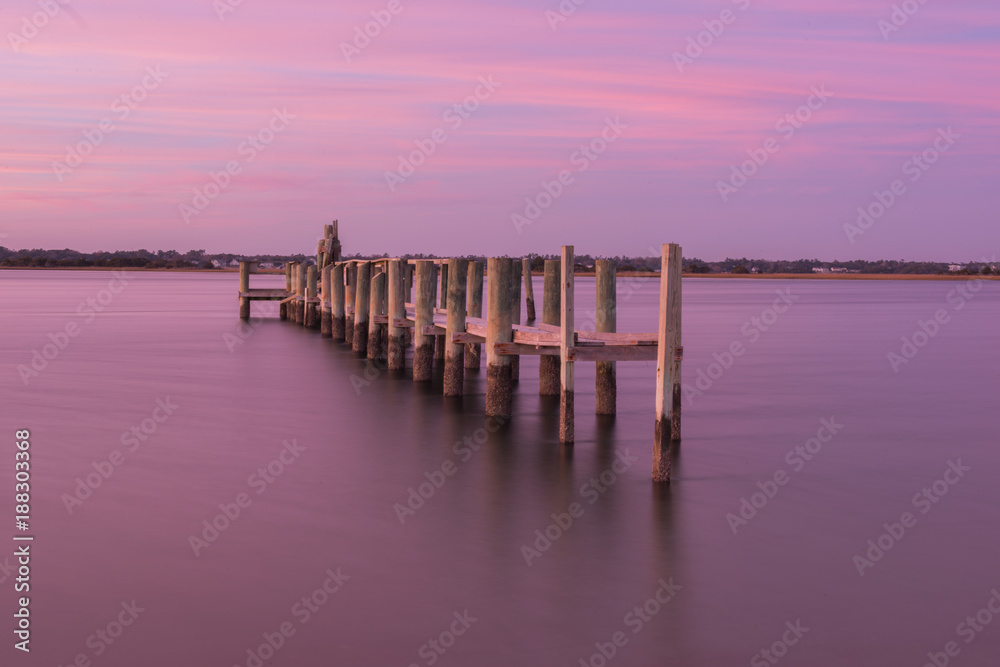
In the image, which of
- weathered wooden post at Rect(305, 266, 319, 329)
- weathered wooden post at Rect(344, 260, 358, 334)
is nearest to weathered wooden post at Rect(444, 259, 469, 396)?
weathered wooden post at Rect(344, 260, 358, 334)

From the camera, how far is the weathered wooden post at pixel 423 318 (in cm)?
1717

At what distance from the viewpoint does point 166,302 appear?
183 ft

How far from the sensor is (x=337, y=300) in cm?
2742

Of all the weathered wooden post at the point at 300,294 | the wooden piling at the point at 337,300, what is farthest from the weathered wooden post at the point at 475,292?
the weathered wooden post at the point at 300,294

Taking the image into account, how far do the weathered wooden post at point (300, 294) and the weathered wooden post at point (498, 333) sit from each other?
808 inches

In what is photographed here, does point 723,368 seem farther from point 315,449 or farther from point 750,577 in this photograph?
point 750,577

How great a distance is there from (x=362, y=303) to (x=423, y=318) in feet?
21.3

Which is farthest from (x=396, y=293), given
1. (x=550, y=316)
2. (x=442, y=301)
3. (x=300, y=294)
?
(x=300, y=294)

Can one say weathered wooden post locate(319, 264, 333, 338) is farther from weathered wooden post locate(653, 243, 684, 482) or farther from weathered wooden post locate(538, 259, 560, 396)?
weathered wooden post locate(653, 243, 684, 482)

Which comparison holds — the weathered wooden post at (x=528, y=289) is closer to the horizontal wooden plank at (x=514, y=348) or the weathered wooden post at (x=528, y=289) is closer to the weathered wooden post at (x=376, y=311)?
the weathered wooden post at (x=376, y=311)

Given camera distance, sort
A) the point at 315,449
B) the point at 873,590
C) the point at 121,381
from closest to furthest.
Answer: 1. the point at 873,590
2. the point at 315,449
3. the point at 121,381

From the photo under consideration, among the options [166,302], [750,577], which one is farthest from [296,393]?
[166,302]

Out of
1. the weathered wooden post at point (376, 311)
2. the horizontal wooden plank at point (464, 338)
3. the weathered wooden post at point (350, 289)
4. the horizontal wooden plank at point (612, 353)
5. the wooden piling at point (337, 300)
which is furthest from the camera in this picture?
the wooden piling at point (337, 300)

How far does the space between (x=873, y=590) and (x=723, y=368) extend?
52.1ft
